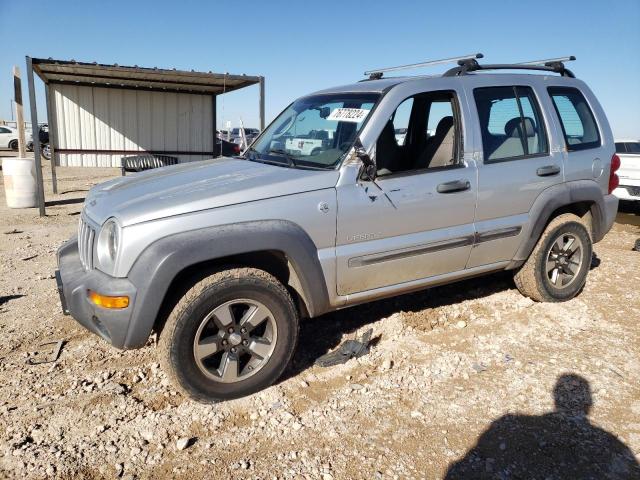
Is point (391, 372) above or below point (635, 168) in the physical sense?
below

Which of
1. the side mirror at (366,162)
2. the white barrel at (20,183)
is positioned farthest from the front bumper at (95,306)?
the white barrel at (20,183)

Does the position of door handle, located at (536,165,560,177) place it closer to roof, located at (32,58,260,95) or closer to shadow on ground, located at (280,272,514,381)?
shadow on ground, located at (280,272,514,381)

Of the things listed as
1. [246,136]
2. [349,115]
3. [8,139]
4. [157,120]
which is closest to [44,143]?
[8,139]

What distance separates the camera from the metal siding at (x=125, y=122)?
1282 cm

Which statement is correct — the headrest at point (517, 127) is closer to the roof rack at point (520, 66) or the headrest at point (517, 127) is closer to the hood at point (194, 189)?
the roof rack at point (520, 66)

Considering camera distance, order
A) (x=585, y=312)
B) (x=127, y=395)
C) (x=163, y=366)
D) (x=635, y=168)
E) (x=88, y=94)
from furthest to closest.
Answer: (x=88, y=94)
(x=635, y=168)
(x=585, y=312)
(x=127, y=395)
(x=163, y=366)

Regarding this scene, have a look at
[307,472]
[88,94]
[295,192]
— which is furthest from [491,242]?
[88,94]

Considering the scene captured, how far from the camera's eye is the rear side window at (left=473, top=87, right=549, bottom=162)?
3.87 meters

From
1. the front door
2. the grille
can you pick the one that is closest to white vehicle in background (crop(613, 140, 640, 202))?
the front door

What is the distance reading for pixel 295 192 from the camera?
10.0 ft

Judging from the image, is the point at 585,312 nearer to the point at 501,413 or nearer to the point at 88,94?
the point at 501,413

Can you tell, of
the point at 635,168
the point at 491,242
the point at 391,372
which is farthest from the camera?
the point at 635,168

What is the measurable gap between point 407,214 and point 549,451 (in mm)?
1643

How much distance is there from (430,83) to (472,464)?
2589mm
